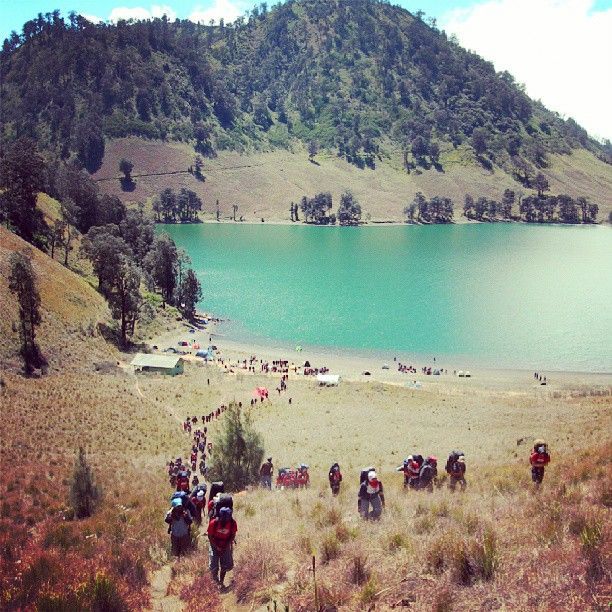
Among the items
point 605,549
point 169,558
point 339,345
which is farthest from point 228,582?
point 339,345

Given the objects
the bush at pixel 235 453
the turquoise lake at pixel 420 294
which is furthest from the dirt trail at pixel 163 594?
the turquoise lake at pixel 420 294

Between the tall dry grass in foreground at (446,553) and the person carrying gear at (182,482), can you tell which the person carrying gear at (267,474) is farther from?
the tall dry grass in foreground at (446,553)

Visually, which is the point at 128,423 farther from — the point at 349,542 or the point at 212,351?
the point at 212,351

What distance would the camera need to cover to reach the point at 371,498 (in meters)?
12.7

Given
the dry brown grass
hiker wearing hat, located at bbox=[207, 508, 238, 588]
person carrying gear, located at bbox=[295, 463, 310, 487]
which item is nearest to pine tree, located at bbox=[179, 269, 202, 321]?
the dry brown grass

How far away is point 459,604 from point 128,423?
28.1 m

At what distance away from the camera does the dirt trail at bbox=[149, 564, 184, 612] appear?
8.58m

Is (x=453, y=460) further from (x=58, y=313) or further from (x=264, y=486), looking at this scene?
(x=58, y=313)

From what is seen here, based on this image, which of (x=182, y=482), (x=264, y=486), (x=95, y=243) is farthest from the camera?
(x=95, y=243)

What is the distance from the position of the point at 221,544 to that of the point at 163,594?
1264mm

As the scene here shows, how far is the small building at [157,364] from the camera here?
165 feet

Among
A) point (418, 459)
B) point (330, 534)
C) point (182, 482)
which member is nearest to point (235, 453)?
point (182, 482)

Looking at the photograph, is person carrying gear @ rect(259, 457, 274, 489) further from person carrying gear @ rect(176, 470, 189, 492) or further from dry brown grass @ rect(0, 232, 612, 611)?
person carrying gear @ rect(176, 470, 189, 492)

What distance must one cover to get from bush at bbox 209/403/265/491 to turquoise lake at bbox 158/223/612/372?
161 ft
